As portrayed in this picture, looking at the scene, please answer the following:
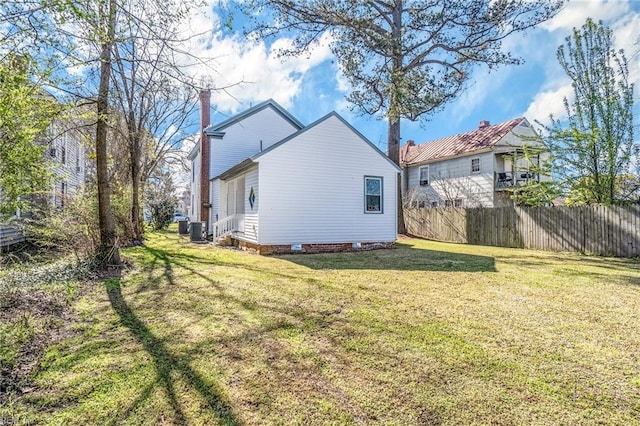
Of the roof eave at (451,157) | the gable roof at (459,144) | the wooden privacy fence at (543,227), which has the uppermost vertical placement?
the gable roof at (459,144)

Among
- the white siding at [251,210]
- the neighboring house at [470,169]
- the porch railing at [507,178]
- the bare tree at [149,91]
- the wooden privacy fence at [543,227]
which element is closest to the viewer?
the bare tree at [149,91]

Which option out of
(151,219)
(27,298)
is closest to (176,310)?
(27,298)

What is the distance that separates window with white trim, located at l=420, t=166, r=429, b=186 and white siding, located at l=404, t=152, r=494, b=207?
280 millimetres

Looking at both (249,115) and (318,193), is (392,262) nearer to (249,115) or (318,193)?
(318,193)

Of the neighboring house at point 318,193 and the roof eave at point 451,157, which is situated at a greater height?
the roof eave at point 451,157

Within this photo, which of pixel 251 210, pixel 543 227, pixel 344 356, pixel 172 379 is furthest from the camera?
pixel 543 227

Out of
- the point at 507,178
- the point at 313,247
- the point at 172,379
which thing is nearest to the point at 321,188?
the point at 313,247

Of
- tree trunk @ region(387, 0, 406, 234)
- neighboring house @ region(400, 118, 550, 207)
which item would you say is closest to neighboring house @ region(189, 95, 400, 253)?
tree trunk @ region(387, 0, 406, 234)

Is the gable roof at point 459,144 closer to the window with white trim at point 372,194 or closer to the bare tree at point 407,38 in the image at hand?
the bare tree at point 407,38

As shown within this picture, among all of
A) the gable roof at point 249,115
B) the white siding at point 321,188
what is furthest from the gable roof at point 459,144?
the white siding at point 321,188

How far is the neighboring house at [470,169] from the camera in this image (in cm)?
2136

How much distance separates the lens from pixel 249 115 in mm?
17656

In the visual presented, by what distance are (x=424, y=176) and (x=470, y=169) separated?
3.73 metres

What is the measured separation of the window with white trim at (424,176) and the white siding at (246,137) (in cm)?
1209
